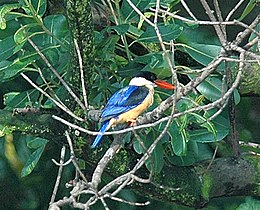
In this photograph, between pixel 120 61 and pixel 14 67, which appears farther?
pixel 120 61

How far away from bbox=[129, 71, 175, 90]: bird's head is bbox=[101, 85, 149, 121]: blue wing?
1 centimetres

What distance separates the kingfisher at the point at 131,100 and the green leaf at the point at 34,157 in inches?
11.5

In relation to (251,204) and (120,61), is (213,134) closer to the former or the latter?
(120,61)

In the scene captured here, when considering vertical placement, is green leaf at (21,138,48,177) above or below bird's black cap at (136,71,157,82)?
below

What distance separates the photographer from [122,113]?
164cm

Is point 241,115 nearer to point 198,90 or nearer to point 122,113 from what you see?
point 198,90

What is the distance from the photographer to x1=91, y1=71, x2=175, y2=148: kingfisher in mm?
1594

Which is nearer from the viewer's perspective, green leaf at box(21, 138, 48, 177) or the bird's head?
the bird's head

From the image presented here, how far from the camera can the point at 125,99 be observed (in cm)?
166

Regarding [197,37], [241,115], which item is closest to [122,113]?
[197,37]

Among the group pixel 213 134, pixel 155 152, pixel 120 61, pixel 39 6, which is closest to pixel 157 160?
pixel 155 152

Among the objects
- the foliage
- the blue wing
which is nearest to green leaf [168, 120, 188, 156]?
the foliage

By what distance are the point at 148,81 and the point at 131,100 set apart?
2.4 inches

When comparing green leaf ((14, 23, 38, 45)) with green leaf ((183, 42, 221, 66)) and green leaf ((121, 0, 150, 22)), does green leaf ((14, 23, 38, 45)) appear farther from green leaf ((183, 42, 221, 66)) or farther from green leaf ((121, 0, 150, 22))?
green leaf ((183, 42, 221, 66))
